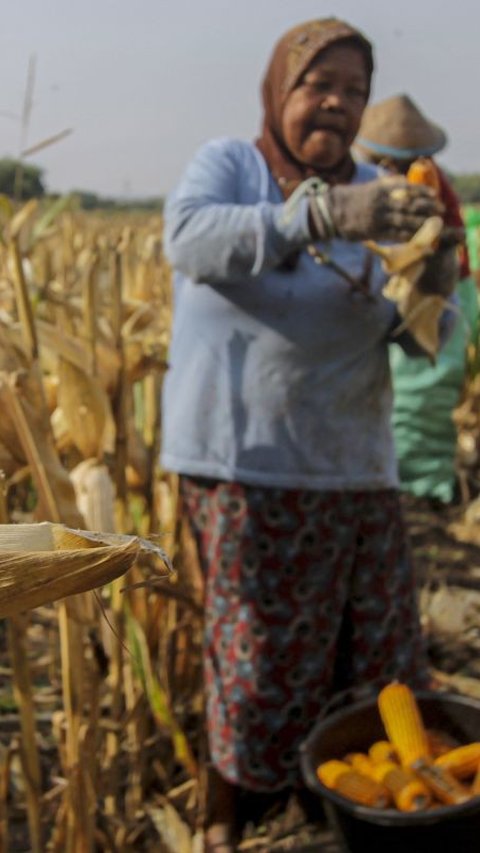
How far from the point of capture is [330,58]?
58.0 inches

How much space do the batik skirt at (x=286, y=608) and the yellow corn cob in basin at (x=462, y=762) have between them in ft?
0.59

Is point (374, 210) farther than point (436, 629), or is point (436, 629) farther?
point (436, 629)

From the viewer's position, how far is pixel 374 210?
1.32m

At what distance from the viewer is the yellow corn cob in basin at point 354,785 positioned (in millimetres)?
1365

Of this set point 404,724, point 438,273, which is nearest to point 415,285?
point 438,273

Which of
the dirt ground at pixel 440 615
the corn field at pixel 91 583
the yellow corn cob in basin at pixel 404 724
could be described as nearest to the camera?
the corn field at pixel 91 583

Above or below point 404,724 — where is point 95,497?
above

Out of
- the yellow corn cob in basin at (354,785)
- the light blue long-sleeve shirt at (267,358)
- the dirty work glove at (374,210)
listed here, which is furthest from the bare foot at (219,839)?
the dirty work glove at (374,210)

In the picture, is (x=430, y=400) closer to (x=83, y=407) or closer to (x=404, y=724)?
(x=404, y=724)

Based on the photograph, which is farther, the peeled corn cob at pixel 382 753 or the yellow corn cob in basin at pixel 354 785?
the peeled corn cob at pixel 382 753

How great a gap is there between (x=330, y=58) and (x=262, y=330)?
419 millimetres

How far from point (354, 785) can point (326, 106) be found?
3.26 ft

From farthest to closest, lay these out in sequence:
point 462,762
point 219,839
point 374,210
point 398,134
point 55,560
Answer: point 398,134
point 219,839
point 462,762
point 374,210
point 55,560

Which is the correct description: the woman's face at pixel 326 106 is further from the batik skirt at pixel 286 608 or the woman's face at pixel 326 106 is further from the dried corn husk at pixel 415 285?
the batik skirt at pixel 286 608
